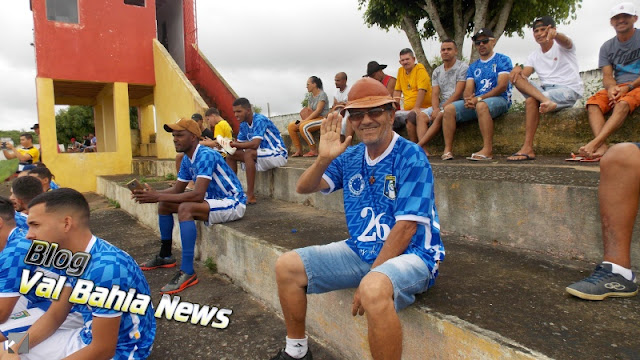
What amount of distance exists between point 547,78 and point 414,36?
839cm

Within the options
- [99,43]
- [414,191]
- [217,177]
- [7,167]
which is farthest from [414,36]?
[7,167]

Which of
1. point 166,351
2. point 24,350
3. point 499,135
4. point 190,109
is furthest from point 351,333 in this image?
point 190,109

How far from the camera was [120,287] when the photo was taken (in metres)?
1.78

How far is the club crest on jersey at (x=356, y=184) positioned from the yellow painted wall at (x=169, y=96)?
781 cm

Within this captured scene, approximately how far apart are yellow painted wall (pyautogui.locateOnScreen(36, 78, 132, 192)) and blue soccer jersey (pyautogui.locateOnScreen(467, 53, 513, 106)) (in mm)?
9504

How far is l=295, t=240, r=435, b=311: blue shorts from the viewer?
5.93 ft

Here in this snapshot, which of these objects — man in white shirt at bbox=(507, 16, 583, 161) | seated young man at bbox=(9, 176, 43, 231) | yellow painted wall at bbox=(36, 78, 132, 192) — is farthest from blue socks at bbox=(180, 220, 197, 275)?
yellow painted wall at bbox=(36, 78, 132, 192)

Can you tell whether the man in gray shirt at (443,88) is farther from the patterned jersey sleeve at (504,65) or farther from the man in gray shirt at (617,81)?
the man in gray shirt at (617,81)

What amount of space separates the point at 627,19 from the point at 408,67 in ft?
8.68

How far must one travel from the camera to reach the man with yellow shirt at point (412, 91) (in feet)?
17.4

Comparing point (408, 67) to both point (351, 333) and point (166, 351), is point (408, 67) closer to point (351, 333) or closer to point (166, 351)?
point (351, 333)

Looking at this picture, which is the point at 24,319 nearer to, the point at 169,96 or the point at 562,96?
the point at 562,96

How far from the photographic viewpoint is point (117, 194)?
830 centimetres

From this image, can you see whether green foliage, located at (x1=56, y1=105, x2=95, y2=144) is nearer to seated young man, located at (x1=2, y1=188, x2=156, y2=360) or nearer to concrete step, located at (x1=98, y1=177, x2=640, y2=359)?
concrete step, located at (x1=98, y1=177, x2=640, y2=359)
